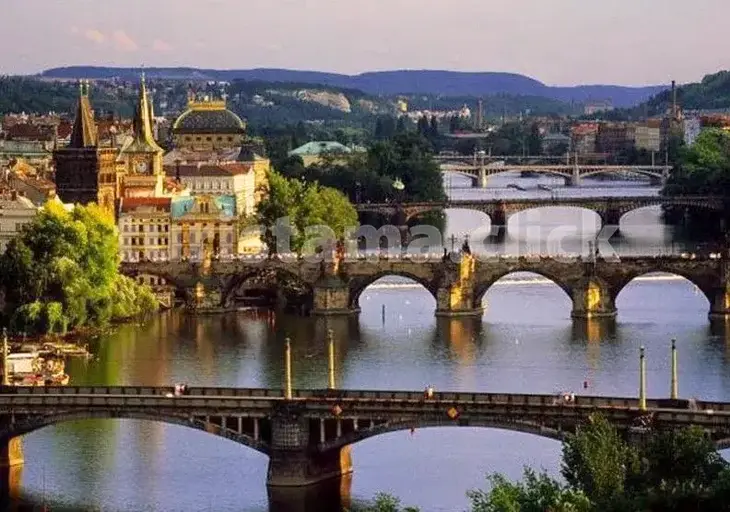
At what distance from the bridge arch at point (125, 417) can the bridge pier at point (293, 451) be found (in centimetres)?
35

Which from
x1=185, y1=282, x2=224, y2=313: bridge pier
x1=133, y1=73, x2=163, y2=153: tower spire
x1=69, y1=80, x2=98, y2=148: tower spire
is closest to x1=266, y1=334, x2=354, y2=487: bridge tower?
x1=185, y1=282, x2=224, y2=313: bridge pier

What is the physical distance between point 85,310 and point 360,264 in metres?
8.97

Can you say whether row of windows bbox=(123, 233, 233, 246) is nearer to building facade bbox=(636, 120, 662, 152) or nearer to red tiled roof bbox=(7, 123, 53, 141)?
red tiled roof bbox=(7, 123, 53, 141)

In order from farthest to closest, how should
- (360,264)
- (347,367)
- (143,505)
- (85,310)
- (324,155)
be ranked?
1. (324,155)
2. (360,264)
3. (85,310)
4. (347,367)
5. (143,505)

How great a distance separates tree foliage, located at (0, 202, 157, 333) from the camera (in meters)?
63.8

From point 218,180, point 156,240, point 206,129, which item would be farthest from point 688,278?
point 206,129

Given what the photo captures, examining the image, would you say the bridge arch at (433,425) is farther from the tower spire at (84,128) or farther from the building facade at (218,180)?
the building facade at (218,180)

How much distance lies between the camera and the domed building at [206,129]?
4515 inches

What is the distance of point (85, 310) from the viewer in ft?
212

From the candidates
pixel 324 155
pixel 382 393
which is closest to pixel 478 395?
pixel 382 393

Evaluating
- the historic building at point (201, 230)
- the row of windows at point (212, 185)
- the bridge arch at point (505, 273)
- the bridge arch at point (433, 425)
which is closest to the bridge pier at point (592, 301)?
the bridge arch at point (505, 273)

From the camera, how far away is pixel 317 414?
4253 cm

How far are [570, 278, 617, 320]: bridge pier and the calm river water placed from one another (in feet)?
1.87

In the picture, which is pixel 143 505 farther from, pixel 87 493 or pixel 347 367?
pixel 347 367
